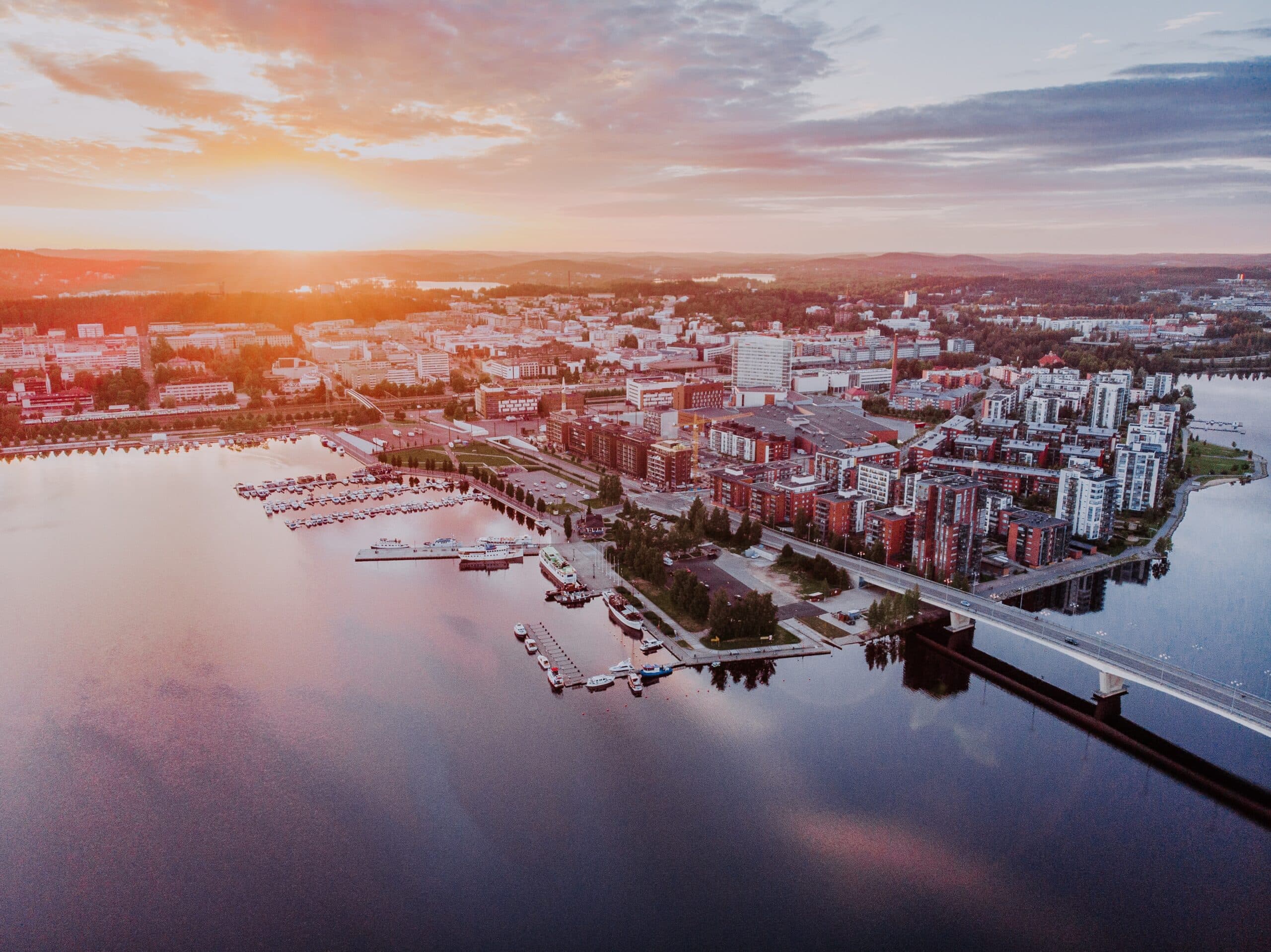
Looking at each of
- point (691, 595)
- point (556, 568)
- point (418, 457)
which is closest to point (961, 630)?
point (691, 595)

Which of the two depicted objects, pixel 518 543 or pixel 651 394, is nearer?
pixel 518 543

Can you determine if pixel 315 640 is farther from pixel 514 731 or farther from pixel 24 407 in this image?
pixel 24 407

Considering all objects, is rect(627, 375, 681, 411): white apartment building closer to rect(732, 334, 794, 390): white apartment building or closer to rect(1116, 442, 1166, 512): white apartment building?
rect(732, 334, 794, 390): white apartment building

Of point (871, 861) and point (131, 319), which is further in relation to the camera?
point (131, 319)

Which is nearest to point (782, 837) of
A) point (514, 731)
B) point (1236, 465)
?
point (514, 731)

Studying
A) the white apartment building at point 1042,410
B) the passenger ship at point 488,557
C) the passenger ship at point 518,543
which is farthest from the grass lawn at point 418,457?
the white apartment building at point 1042,410

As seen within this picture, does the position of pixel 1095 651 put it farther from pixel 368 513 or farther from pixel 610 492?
pixel 368 513

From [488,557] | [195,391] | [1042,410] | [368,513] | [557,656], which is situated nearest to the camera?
[557,656]
